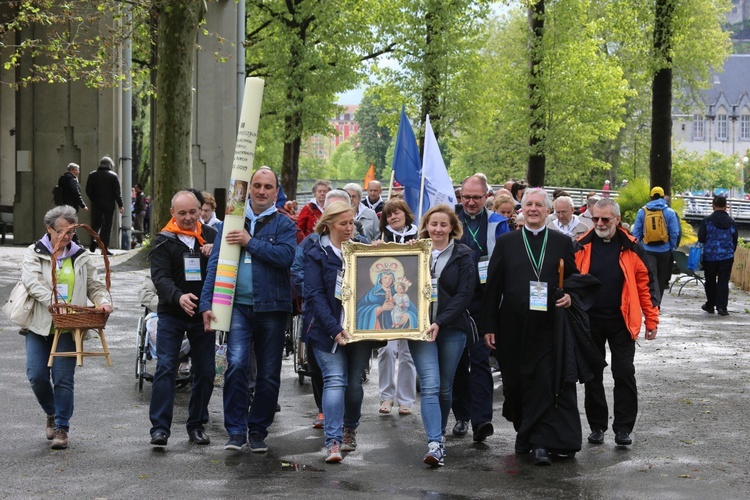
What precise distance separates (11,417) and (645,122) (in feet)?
218

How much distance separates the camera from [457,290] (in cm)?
958

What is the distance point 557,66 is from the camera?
44.0m

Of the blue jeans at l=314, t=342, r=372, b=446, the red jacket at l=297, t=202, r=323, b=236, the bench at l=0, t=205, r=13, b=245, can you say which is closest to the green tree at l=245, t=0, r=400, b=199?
the bench at l=0, t=205, r=13, b=245

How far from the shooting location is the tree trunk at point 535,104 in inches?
1620

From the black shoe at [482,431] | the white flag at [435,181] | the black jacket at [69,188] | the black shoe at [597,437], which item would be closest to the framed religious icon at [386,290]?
the black shoe at [482,431]

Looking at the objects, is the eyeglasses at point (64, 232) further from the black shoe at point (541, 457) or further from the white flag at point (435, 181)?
the white flag at point (435, 181)

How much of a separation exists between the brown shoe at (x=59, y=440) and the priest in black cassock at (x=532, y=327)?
306 cm

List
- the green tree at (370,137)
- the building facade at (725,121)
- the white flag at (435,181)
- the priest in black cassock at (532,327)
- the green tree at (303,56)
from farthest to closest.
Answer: the building facade at (725,121), the green tree at (370,137), the green tree at (303,56), the white flag at (435,181), the priest in black cassock at (532,327)

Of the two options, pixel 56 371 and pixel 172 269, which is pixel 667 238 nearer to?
pixel 172 269

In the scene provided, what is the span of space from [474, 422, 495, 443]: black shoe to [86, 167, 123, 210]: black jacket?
2017 cm

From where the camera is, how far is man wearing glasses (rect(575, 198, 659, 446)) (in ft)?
33.7

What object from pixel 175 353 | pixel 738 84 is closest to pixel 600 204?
pixel 175 353

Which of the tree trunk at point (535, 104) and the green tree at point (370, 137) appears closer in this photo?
the tree trunk at point (535, 104)

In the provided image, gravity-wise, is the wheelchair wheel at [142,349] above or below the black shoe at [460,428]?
above
